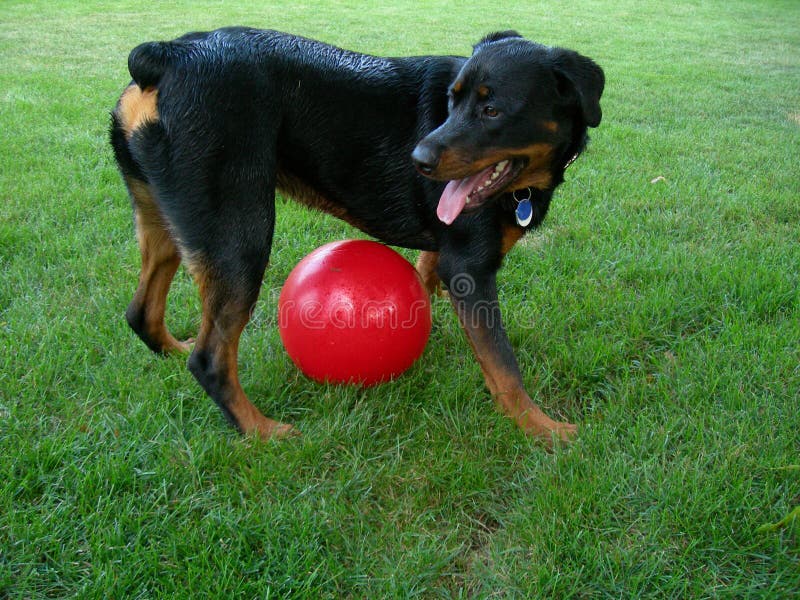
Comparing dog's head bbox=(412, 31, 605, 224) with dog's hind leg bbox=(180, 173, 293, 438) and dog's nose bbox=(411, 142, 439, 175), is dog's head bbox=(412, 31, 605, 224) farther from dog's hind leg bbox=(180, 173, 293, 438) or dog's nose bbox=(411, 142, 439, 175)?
dog's hind leg bbox=(180, 173, 293, 438)

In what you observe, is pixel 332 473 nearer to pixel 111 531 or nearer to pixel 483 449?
pixel 483 449

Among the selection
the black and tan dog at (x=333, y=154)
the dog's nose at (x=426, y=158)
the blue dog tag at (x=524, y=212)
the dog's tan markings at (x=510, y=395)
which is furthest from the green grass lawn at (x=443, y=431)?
the dog's nose at (x=426, y=158)

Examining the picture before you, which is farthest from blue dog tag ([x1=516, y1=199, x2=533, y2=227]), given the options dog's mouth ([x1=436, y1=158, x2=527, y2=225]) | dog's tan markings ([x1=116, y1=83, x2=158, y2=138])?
dog's tan markings ([x1=116, y1=83, x2=158, y2=138])

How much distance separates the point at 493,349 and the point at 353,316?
62cm

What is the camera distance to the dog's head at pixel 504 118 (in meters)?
2.55

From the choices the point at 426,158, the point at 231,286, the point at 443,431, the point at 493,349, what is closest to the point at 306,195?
the point at 231,286

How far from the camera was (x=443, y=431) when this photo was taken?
2777 millimetres

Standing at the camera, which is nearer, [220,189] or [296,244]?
[220,189]

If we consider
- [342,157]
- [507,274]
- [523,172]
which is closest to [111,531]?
[342,157]

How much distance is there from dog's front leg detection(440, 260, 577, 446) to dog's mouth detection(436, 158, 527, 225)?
1.07ft

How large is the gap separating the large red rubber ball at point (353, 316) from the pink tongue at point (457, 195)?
408 millimetres

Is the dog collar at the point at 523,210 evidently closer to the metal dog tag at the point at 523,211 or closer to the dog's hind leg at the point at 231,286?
the metal dog tag at the point at 523,211

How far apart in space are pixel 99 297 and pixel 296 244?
1.24 meters

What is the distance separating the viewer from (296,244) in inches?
167
